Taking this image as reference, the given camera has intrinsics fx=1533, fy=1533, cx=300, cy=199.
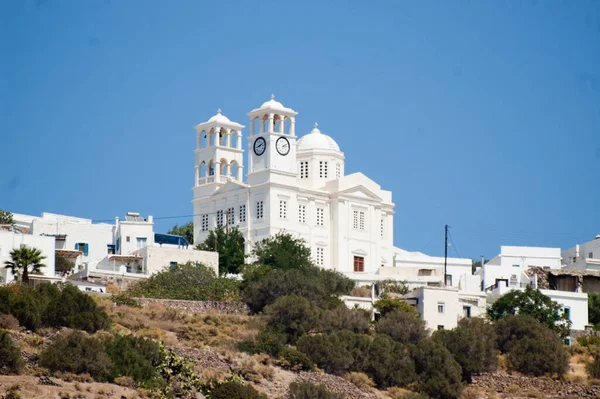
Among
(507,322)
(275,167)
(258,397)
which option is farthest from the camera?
(275,167)

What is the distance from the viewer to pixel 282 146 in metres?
94.8

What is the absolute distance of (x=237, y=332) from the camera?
72.4 m

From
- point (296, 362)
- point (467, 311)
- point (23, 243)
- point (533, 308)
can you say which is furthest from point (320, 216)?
point (296, 362)

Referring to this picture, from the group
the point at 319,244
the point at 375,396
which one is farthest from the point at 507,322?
the point at 319,244

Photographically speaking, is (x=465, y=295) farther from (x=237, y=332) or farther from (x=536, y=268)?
(x=237, y=332)

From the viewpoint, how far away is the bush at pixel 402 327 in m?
75.0

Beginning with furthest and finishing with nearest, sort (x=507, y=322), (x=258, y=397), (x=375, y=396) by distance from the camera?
(x=507, y=322)
(x=375, y=396)
(x=258, y=397)

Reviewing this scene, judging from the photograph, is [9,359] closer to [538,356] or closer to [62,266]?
[538,356]

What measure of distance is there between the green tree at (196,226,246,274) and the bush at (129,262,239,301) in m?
6.67

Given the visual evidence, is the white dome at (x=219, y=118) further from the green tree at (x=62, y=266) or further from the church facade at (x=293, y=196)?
the green tree at (x=62, y=266)

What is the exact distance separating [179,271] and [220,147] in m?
17.6

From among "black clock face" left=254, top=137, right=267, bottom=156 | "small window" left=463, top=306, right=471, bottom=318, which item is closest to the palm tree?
"black clock face" left=254, top=137, right=267, bottom=156

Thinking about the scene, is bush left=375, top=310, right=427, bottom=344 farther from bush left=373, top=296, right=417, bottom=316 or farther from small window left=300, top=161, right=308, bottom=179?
small window left=300, top=161, right=308, bottom=179

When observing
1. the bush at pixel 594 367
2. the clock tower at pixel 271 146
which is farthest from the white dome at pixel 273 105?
the bush at pixel 594 367
